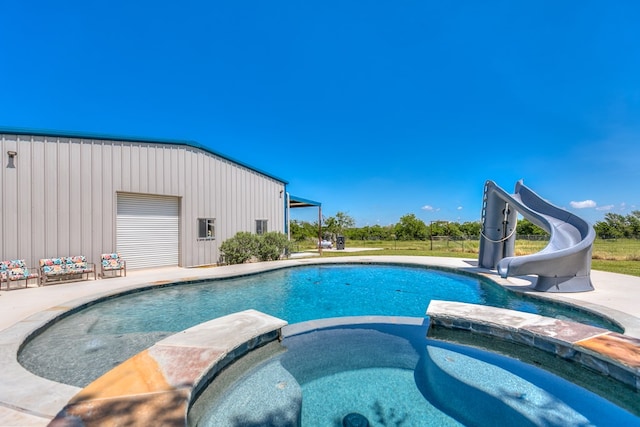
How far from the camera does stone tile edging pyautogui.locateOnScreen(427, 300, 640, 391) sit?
2699 millimetres

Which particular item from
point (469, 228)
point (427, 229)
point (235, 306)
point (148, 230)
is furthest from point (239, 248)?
point (469, 228)

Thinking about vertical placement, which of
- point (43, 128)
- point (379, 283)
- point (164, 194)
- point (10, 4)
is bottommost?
point (379, 283)

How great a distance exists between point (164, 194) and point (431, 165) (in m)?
20.8

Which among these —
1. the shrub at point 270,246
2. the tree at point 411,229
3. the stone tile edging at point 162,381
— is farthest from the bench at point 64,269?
the tree at point 411,229

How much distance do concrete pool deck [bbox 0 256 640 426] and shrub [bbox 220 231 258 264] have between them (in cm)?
145

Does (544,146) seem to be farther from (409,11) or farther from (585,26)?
(409,11)

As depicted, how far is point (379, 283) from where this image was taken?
8.30 metres

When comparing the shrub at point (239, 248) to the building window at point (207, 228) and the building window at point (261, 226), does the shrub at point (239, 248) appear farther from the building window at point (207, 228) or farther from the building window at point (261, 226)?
the building window at point (261, 226)

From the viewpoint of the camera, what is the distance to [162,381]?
221 cm

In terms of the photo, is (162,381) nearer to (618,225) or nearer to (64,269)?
(64,269)

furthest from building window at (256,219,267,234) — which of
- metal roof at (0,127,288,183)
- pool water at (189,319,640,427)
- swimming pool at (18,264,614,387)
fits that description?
pool water at (189,319,640,427)

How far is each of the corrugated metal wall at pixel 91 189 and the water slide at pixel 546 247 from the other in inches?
390

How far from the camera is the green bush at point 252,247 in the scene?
35.6 feet

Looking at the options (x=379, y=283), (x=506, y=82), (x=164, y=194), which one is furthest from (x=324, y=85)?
(x=379, y=283)
